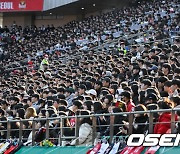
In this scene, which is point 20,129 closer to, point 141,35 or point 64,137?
point 64,137

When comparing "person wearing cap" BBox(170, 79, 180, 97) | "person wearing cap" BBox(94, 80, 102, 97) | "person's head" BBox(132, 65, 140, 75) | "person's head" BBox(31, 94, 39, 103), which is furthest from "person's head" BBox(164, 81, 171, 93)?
"person's head" BBox(31, 94, 39, 103)

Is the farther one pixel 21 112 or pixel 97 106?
pixel 21 112

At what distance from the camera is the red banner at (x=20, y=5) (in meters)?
56.2

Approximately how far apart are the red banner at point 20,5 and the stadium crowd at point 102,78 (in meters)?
9.41

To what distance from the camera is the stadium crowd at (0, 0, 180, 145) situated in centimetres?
1328

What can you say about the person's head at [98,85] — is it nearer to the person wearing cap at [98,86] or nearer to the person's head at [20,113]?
the person wearing cap at [98,86]

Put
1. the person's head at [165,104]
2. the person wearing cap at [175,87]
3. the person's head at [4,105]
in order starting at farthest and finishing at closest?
the person's head at [4,105], the person wearing cap at [175,87], the person's head at [165,104]

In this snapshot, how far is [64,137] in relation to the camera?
13.8 m

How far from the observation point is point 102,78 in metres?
20.0

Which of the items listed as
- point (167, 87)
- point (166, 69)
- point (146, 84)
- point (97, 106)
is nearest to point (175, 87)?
point (167, 87)

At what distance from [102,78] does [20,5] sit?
1476 inches

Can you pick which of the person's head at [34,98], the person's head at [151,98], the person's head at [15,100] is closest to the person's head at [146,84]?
the person's head at [151,98]

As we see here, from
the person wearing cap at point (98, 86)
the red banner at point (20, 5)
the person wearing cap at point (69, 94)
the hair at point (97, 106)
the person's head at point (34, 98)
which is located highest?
the red banner at point (20, 5)

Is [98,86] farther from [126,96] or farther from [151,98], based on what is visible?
[151,98]
